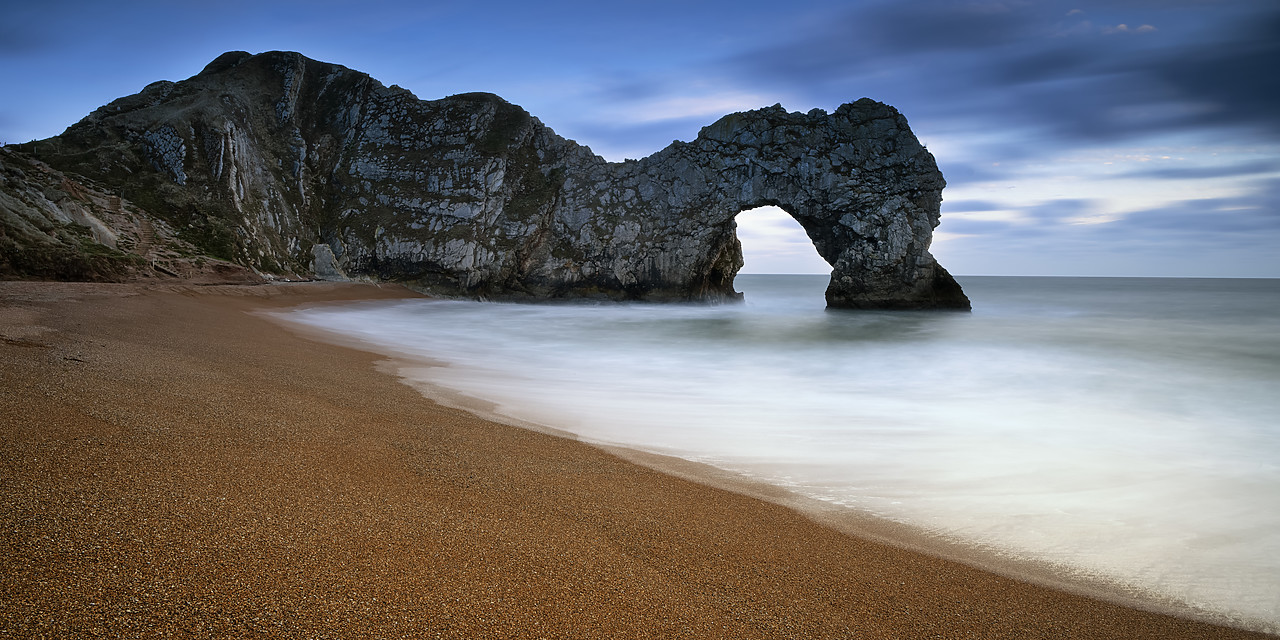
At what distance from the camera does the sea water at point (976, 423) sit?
289 centimetres

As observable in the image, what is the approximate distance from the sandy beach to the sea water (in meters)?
0.69

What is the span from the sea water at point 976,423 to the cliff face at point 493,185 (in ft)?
30.6

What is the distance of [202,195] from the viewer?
19.6 metres

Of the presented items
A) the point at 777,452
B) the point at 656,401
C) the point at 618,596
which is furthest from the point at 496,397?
the point at 618,596

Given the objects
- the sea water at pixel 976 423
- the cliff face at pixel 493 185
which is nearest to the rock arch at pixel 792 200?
the cliff face at pixel 493 185

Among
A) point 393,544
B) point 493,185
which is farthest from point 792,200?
point 393,544

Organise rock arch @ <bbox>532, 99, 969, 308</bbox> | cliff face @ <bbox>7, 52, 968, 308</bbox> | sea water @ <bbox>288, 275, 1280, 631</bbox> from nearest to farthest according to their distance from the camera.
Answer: sea water @ <bbox>288, 275, 1280, 631</bbox>
cliff face @ <bbox>7, 52, 968, 308</bbox>
rock arch @ <bbox>532, 99, 969, 308</bbox>

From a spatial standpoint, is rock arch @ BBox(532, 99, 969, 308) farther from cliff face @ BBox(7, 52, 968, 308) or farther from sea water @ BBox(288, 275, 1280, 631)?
sea water @ BBox(288, 275, 1280, 631)

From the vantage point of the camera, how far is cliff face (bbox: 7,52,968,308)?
2138 cm

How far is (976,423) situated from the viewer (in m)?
5.55

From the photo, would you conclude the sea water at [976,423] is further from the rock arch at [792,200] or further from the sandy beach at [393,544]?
the rock arch at [792,200]

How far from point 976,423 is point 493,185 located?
21.9 meters

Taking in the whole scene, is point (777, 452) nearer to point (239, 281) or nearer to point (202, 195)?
point (239, 281)

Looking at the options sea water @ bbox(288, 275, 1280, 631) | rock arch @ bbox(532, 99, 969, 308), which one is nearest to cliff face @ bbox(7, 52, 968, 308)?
rock arch @ bbox(532, 99, 969, 308)
